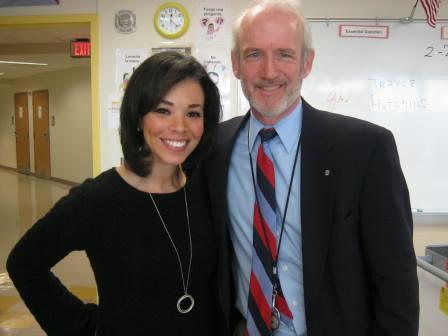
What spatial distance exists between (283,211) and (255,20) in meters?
0.67

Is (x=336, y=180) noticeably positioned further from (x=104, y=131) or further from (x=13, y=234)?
(x=13, y=234)

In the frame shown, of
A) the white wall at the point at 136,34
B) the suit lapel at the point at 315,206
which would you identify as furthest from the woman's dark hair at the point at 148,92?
the white wall at the point at 136,34

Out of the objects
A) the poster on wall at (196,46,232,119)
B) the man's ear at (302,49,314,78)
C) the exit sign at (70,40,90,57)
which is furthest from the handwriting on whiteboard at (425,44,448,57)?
the exit sign at (70,40,90,57)

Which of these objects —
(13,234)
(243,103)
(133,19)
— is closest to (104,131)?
(133,19)

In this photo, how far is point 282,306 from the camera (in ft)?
4.14

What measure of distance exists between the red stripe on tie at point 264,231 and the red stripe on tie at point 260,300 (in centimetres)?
11

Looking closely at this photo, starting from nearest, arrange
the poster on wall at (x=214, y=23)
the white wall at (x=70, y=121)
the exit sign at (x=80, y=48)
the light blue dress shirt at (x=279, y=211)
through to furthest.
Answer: the light blue dress shirt at (x=279, y=211) < the poster on wall at (x=214, y=23) < the exit sign at (x=80, y=48) < the white wall at (x=70, y=121)

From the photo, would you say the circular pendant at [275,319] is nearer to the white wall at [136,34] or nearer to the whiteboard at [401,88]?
the whiteboard at [401,88]

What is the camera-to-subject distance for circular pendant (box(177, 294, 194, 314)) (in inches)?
51.3

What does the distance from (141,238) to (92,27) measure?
7.75ft

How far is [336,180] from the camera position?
3.82 feet

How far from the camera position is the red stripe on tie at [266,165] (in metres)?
1.29

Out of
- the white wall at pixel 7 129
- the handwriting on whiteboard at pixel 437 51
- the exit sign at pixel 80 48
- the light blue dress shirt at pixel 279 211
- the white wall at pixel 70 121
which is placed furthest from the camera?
the white wall at pixel 7 129

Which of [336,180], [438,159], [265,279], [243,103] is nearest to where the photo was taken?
[336,180]
